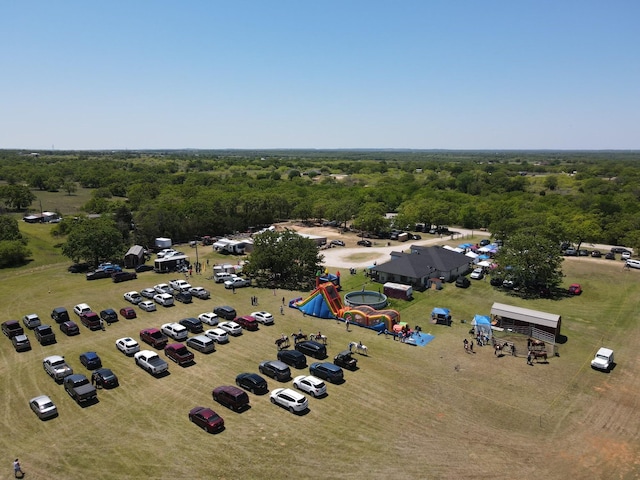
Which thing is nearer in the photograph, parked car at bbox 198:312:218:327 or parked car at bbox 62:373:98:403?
parked car at bbox 62:373:98:403

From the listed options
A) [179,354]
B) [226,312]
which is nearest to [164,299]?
[226,312]

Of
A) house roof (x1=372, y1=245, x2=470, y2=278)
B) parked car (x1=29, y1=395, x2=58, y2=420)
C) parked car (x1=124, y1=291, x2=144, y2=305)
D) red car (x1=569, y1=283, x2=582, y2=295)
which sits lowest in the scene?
red car (x1=569, y1=283, x2=582, y2=295)

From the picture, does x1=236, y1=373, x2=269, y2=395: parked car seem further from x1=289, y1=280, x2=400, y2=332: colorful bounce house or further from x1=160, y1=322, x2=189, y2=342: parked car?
x1=289, y1=280, x2=400, y2=332: colorful bounce house

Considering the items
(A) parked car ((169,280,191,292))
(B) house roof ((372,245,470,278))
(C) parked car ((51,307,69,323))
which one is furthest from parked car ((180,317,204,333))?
(B) house roof ((372,245,470,278))

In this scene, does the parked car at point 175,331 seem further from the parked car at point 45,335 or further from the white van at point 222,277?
the white van at point 222,277

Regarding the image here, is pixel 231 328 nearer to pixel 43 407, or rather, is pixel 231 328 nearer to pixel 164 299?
pixel 164 299

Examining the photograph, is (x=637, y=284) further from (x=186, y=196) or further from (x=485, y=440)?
(x=186, y=196)
